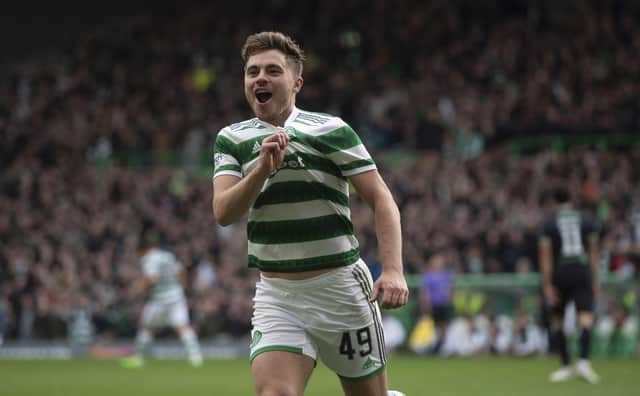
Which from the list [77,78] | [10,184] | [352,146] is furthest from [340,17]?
→ [352,146]

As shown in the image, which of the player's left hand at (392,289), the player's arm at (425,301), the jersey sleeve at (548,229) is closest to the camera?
the player's left hand at (392,289)

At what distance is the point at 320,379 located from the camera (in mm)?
15047

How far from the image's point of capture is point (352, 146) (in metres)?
5.50

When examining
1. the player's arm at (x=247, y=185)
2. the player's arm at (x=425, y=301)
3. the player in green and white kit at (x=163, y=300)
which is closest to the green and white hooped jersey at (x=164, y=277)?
the player in green and white kit at (x=163, y=300)

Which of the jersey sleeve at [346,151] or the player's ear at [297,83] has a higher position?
the player's ear at [297,83]

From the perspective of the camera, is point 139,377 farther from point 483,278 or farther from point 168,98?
point 168,98

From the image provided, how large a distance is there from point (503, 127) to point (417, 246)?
4104 millimetres

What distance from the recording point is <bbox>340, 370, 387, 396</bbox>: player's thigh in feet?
18.4

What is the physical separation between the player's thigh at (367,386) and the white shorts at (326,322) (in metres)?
0.03

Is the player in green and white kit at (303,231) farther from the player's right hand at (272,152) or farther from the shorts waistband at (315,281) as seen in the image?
the player's right hand at (272,152)

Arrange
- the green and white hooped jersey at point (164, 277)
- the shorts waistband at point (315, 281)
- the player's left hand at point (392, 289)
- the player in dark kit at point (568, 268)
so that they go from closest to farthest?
Answer: the player's left hand at point (392, 289) → the shorts waistband at point (315, 281) → the player in dark kit at point (568, 268) → the green and white hooped jersey at point (164, 277)

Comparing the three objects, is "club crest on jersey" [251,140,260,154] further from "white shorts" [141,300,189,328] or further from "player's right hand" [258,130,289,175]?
"white shorts" [141,300,189,328]

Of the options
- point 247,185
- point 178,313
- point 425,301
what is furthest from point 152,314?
point 247,185

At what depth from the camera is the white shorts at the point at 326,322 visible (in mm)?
5555
